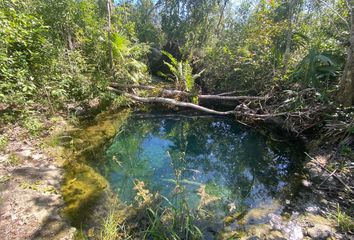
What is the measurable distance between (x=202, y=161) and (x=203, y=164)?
153 mm

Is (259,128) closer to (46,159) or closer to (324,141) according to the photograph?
(324,141)

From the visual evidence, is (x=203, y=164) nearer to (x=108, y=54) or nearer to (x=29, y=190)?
(x=29, y=190)

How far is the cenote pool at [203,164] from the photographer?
3492mm

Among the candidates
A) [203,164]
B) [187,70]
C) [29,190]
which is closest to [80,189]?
[29,190]

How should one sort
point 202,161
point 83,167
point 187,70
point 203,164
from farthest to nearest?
point 187,70 → point 202,161 → point 203,164 → point 83,167

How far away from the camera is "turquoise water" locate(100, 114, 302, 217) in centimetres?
373

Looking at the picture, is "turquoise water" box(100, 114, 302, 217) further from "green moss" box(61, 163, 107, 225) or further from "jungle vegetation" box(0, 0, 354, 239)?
"jungle vegetation" box(0, 0, 354, 239)

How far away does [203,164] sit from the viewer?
4.93 meters

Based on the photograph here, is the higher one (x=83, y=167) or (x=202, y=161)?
(x=83, y=167)

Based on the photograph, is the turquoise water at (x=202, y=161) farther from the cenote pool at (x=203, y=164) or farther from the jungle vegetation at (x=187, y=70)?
the jungle vegetation at (x=187, y=70)

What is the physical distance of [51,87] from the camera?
5.10 m

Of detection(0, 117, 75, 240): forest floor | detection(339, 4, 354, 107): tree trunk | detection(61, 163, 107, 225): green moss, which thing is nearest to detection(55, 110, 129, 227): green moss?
detection(61, 163, 107, 225): green moss

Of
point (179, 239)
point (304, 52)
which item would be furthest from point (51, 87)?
point (304, 52)

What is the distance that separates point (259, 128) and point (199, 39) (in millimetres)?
11187
